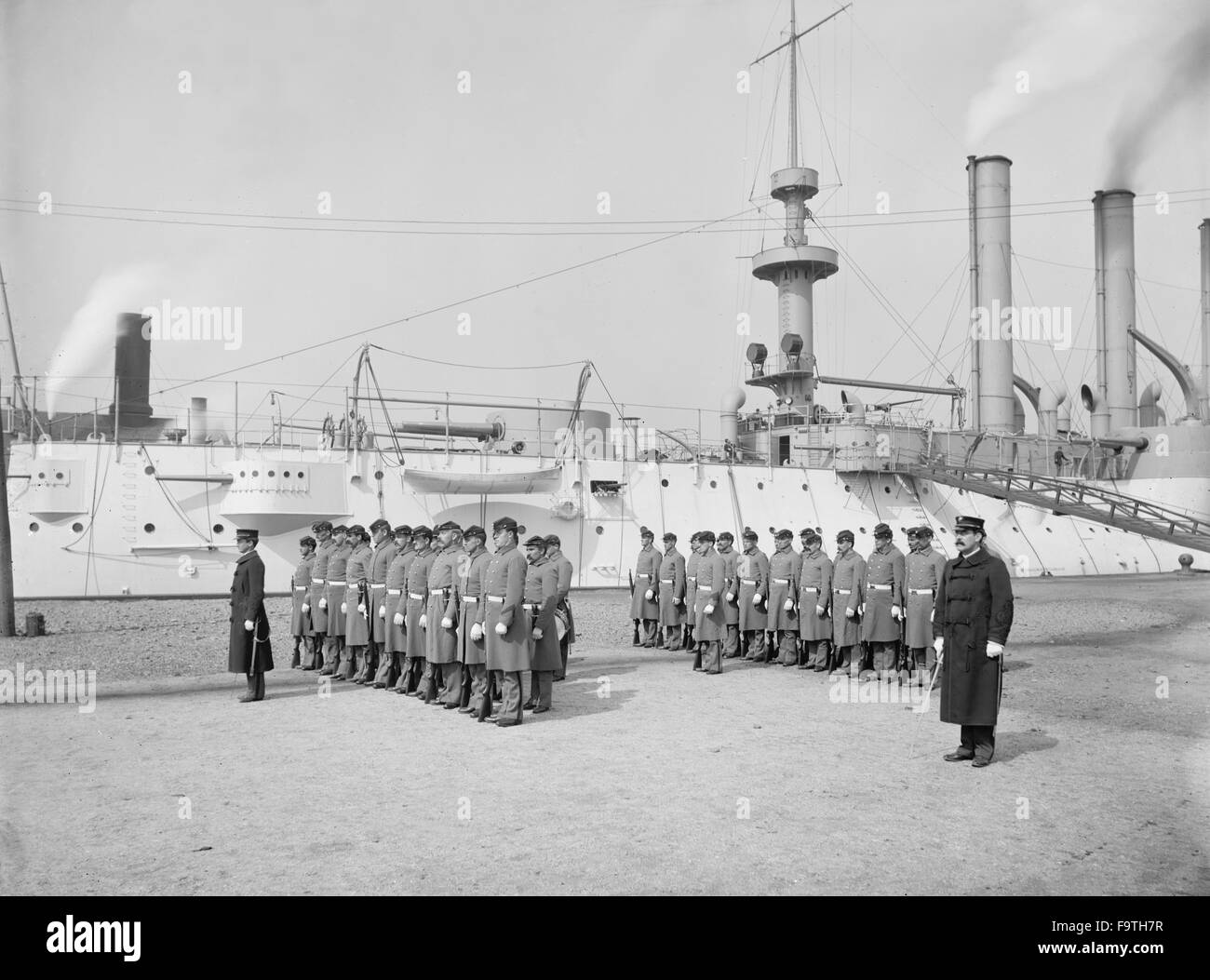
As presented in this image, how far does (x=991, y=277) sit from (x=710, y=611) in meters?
27.4

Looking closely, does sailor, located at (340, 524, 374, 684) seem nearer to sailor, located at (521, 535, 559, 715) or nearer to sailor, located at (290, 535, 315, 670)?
sailor, located at (290, 535, 315, 670)

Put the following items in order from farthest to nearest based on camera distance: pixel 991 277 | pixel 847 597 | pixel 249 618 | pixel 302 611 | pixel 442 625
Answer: pixel 991 277 < pixel 302 611 < pixel 847 597 < pixel 249 618 < pixel 442 625

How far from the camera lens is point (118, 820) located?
543 cm

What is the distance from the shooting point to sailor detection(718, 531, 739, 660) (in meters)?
12.8

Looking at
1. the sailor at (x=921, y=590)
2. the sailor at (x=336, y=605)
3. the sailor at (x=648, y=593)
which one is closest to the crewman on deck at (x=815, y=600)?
the sailor at (x=921, y=590)

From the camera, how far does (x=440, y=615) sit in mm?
9430

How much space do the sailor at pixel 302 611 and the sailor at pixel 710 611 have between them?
5.18m

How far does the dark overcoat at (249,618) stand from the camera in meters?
9.64

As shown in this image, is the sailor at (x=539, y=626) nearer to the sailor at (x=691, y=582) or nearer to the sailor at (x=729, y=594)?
the sailor at (x=729, y=594)

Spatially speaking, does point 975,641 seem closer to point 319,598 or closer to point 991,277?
point 319,598

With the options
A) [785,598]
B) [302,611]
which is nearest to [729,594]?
[785,598]

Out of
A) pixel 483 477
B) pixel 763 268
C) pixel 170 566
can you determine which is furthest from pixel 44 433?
pixel 763 268
